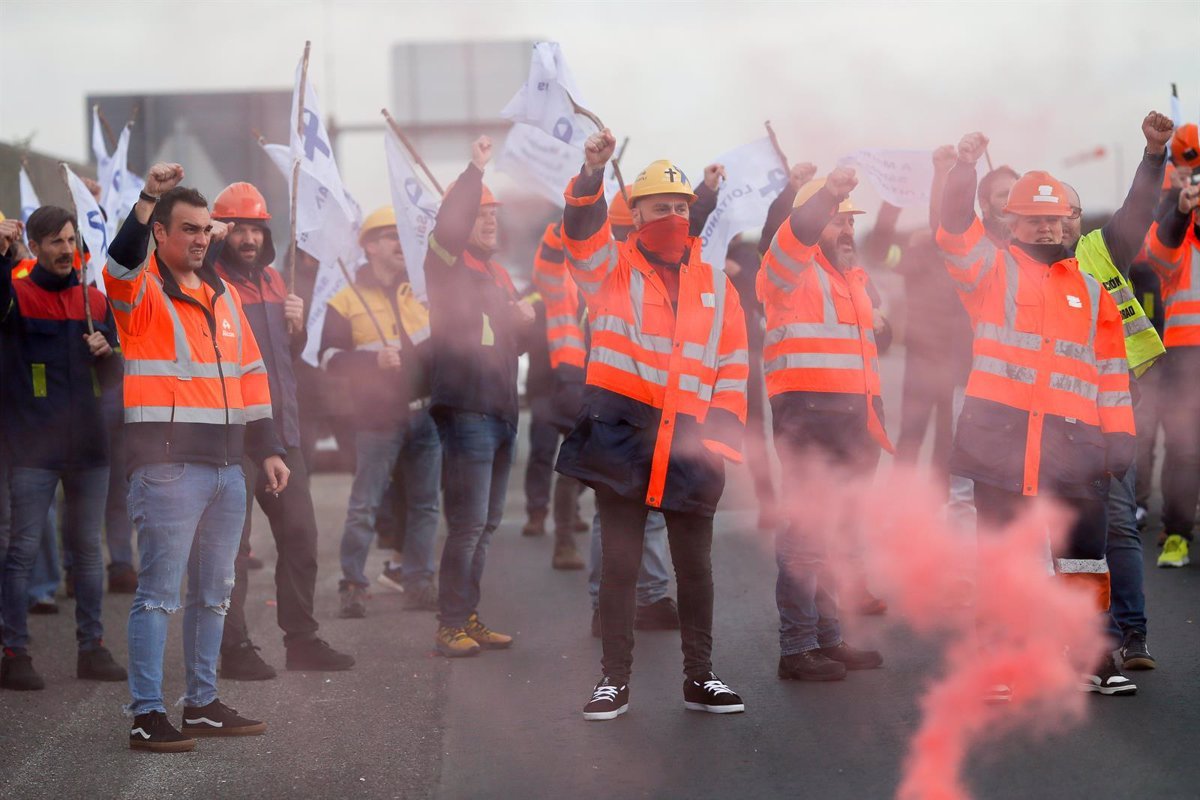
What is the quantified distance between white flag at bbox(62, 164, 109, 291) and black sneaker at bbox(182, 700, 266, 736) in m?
2.74

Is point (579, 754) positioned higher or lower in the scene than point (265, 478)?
lower

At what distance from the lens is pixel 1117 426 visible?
5.81 metres

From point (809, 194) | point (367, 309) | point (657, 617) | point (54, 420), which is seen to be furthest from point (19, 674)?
point (809, 194)

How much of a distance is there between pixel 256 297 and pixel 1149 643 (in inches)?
169

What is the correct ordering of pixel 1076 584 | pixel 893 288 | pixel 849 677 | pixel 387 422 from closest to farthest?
pixel 1076 584 < pixel 849 677 < pixel 387 422 < pixel 893 288

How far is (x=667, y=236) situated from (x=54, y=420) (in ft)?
10.5

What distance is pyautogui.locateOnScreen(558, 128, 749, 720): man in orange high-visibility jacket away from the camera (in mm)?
5641

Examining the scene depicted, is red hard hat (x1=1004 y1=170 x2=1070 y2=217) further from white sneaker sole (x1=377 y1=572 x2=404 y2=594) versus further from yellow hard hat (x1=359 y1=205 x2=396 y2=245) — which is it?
white sneaker sole (x1=377 y1=572 x2=404 y2=594)

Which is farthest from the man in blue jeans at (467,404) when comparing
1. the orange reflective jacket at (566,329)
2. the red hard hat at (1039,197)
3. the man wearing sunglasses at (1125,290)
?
the man wearing sunglasses at (1125,290)

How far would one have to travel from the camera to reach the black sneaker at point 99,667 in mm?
6656

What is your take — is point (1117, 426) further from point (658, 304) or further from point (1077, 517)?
point (658, 304)

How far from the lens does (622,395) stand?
5.68 meters

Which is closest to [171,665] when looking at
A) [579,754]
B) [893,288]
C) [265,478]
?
[265,478]

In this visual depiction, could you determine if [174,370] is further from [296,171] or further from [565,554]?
[565,554]
